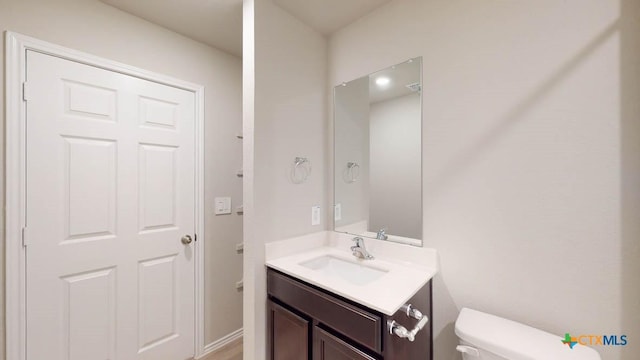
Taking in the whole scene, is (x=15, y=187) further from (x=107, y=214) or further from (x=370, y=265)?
(x=370, y=265)

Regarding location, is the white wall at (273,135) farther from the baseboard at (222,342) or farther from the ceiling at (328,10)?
the baseboard at (222,342)

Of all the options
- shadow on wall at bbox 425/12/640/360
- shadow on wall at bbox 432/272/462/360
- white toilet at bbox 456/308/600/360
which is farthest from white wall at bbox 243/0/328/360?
shadow on wall at bbox 425/12/640/360

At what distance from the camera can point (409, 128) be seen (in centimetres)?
147

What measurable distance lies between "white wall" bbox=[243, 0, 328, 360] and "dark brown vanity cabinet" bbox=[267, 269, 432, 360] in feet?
0.39

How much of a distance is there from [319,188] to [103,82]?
5.10 feet

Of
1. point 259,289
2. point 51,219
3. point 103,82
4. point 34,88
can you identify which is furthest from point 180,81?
point 259,289

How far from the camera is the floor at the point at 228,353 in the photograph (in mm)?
1926

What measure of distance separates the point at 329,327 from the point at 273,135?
3.57ft

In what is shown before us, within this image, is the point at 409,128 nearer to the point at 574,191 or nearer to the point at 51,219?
the point at 574,191

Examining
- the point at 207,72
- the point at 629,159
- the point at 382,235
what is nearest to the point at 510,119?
the point at 629,159

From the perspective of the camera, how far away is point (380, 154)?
165cm

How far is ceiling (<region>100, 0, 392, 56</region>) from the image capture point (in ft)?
5.05

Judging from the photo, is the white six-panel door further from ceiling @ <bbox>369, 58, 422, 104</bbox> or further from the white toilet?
the white toilet

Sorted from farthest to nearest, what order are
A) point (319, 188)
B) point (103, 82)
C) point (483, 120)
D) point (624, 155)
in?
point (319, 188) < point (103, 82) < point (483, 120) < point (624, 155)
